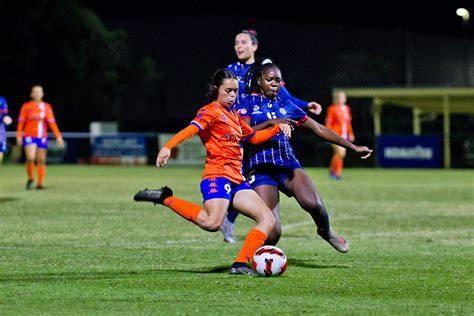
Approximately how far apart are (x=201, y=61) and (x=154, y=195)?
54043 mm

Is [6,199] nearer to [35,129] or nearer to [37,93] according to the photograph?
[35,129]

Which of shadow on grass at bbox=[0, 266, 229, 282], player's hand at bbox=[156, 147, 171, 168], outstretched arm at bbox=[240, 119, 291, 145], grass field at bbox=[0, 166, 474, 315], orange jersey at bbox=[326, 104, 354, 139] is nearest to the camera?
grass field at bbox=[0, 166, 474, 315]

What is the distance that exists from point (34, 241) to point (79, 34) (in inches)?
1615

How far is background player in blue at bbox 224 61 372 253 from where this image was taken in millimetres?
9812

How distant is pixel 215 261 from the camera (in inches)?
411

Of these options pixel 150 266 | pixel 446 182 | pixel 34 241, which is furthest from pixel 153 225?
pixel 446 182

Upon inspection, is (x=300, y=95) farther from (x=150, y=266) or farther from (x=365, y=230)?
(x=150, y=266)

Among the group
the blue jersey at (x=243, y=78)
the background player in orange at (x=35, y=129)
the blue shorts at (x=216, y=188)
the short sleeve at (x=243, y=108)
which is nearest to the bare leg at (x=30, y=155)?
the background player in orange at (x=35, y=129)

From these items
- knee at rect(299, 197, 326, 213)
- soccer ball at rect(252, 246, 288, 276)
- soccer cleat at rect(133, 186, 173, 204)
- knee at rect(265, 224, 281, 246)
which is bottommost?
soccer ball at rect(252, 246, 288, 276)

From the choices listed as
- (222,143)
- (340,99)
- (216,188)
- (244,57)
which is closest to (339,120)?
(340,99)

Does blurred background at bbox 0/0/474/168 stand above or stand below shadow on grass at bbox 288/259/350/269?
above

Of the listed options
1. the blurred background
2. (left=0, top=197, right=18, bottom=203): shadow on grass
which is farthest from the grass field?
the blurred background

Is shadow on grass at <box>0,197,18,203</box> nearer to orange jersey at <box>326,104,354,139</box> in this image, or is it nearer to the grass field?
the grass field

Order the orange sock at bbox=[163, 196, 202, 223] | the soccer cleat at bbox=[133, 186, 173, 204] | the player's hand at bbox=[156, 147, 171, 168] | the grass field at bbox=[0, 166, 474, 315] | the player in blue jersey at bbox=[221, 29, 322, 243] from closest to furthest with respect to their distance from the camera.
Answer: the grass field at bbox=[0, 166, 474, 315] < the player's hand at bbox=[156, 147, 171, 168] < the soccer cleat at bbox=[133, 186, 173, 204] < the orange sock at bbox=[163, 196, 202, 223] < the player in blue jersey at bbox=[221, 29, 322, 243]
